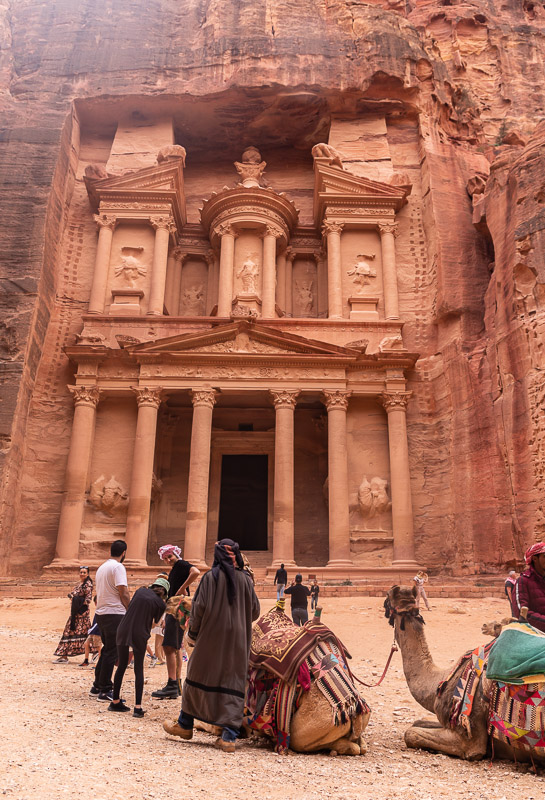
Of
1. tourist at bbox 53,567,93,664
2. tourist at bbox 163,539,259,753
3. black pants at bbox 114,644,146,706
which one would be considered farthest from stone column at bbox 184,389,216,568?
tourist at bbox 163,539,259,753

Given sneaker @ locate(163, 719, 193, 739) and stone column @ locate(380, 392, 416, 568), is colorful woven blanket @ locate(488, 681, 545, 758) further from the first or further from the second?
stone column @ locate(380, 392, 416, 568)

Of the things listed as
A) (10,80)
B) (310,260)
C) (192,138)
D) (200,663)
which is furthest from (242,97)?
(200,663)

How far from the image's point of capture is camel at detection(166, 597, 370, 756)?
16.6 ft

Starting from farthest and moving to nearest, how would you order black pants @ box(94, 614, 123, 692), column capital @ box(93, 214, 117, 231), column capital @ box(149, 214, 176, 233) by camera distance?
column capital @ box(149, 214, 176, 233), column capital @ box(93, 214, 117, 231), black pants @ box(94, 614, 123, 692)

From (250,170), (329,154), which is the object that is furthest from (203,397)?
(329,154)

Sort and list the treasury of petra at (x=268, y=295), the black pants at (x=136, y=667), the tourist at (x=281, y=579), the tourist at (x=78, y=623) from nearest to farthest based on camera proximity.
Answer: the black pants at (x=136, y=667) → the tourist at (x=78, y=623) → the tourist at (x=281, y=579) → the treasury of petra at (x=268, y=295)

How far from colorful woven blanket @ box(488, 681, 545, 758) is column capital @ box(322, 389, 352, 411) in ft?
55.4

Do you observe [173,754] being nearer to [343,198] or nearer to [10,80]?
[343,198]

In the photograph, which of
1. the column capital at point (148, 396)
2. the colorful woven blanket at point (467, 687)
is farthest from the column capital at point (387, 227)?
the colorful woven blanket at point (467, 687)

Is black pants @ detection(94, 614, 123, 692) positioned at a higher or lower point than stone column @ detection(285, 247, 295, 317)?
lower

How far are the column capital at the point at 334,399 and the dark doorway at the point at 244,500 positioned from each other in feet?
14.3

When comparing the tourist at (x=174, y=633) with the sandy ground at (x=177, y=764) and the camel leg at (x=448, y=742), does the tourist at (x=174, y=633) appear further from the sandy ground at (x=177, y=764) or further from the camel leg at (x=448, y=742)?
the camel leg at (x=448, y=742)

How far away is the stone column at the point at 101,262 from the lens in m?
23.7

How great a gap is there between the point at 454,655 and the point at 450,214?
19190 millimetres
